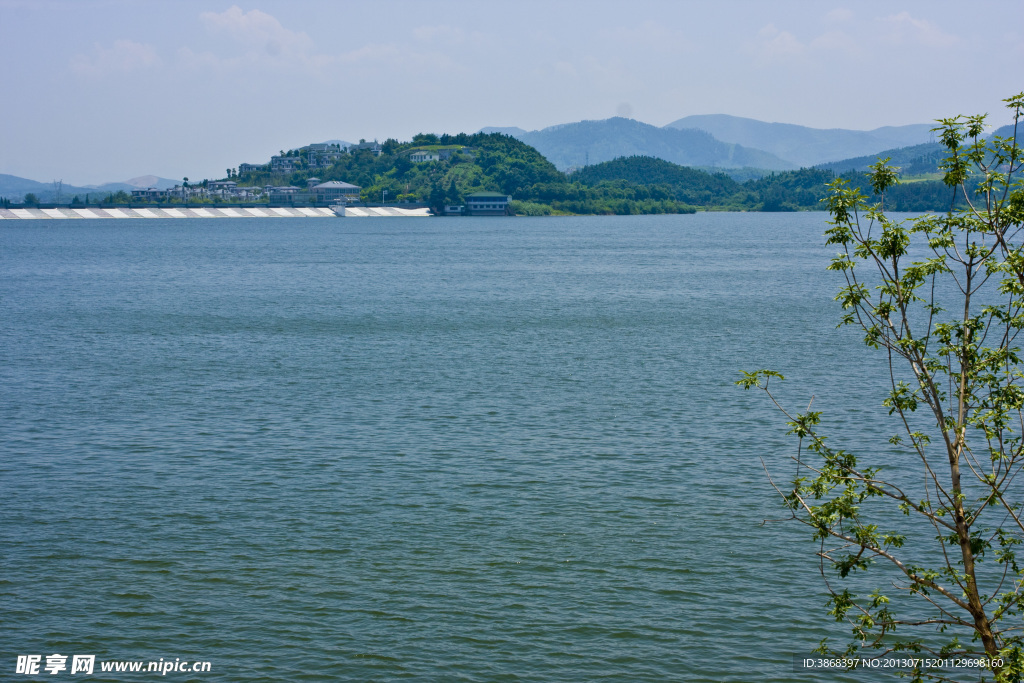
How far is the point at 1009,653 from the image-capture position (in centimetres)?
1127

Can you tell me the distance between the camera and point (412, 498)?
2561 centimetres

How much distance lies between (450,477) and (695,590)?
9.55 m

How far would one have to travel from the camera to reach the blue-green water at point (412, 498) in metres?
18.1

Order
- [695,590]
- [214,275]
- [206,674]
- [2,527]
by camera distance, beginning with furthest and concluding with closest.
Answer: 1. [214,275]
2. [2,527]
3. [695,590]
4. [206,674]

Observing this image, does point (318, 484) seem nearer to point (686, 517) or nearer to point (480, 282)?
point (686, 517)

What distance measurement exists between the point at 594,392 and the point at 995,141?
26.6 metres

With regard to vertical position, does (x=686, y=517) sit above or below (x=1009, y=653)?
below

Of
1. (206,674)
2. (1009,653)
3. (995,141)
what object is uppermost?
(995,141)

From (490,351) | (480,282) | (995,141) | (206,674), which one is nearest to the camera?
(995,141)

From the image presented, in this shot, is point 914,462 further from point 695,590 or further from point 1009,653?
point 1009,653

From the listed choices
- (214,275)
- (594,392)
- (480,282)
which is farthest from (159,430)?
(214,275)

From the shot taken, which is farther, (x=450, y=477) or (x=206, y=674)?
(x=450, y=477)

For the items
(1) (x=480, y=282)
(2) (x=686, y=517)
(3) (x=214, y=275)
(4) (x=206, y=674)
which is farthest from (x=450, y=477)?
(3) (x=214, y=275)

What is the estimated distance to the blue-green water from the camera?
59.3 feet
